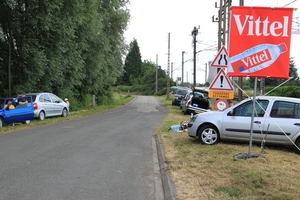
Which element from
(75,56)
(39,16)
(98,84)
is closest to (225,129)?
(39,16)

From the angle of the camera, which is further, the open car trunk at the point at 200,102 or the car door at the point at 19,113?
the open car trunk at the point at 200,102

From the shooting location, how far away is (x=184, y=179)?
5.84 meters

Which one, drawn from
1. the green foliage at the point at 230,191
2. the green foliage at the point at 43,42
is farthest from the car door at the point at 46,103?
the green foliage at the point at 230,191

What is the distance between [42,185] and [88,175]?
1.00 metres

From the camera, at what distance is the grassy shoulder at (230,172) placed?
16.4ft

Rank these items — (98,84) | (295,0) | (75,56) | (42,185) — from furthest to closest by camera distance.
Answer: (98,84), (75,56), (295,0), (42,185)

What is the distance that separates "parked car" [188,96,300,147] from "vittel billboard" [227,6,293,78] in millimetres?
1522

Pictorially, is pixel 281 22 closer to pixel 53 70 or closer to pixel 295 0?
pixel 295 0

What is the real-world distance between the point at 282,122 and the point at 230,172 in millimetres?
3400

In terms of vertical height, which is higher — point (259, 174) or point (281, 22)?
point (281, 22)

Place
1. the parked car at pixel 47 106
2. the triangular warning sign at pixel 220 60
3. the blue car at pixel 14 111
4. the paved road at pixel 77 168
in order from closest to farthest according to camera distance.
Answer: the paved road at pixel 77 168 < the triangular warning sign at pixel 220 60 < the blue car at pixel 14 111 < the parked car at pixel 47 106

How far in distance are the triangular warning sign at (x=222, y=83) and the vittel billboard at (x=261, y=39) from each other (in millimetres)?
2343

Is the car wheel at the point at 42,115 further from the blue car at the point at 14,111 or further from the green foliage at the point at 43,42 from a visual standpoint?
the green foliage at the point at 43,42

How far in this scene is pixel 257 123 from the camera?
8.86m
